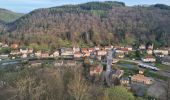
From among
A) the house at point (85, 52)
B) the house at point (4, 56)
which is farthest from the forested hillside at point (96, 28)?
the house at point (4, 56)

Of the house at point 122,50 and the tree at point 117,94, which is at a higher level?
the house at point 122,50

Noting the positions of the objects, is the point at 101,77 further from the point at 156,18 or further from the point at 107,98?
the point at 156,18

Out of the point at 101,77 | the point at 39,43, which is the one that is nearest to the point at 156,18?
the point at 39,43

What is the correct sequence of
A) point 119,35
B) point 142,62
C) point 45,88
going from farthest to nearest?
point 119,35
point 142,62
point 45,88

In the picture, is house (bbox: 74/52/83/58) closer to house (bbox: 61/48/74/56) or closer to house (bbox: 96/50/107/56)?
house (bbox: 61/48/74/56)

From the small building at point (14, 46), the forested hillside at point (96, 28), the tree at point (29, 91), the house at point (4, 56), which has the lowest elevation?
the tree at point (29, 91)

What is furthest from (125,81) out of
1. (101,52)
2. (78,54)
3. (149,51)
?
(149,51)

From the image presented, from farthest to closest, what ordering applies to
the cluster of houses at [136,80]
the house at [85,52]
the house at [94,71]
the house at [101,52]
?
the house at [101,52]
the house at [85,52]
the house at [94,71]
the cluster of houses at [136,80]

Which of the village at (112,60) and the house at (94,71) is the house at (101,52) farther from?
the house at (94,71)
